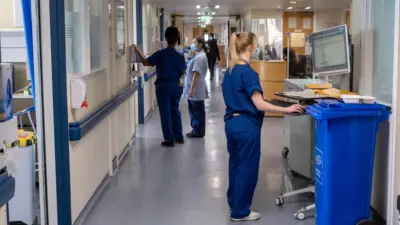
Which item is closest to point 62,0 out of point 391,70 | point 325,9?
point 391,70

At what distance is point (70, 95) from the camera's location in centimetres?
341

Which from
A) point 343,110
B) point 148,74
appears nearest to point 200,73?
point 148,74

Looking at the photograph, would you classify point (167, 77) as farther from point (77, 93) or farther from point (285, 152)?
point (77, 93)

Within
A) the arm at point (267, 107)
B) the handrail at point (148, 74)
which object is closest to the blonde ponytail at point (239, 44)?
the arm at point (267, 107)

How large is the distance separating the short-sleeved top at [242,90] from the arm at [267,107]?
0.12 ft

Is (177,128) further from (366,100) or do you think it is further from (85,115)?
(366,100)

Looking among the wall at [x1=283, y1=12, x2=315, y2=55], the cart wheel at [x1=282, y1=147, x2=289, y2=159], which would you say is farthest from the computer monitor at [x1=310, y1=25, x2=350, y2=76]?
the wall at [x1=283, y1=12, x2=315, y2=55]

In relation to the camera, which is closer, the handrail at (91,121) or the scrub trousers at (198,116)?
the handrail at (91,121)

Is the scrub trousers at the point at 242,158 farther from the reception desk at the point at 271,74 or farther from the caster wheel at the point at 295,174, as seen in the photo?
the reception desk at the point at 271,74

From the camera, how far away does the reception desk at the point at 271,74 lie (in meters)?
8.88

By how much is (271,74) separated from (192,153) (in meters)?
3.41

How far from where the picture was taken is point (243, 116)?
3594 millimetres

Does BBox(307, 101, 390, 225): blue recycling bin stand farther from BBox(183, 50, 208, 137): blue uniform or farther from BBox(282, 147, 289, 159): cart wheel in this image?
BBox(183, 50, 208, 137): blue uniform

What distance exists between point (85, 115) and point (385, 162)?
2207 mm
